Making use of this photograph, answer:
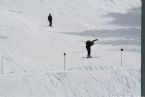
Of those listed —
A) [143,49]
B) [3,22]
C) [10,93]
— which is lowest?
[10,93]

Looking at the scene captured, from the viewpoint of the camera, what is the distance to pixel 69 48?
28344 millimetres

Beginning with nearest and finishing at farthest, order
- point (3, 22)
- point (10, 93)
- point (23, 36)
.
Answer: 1. point (10, 93)
2. point (23, 36)
3. point (3, 22)

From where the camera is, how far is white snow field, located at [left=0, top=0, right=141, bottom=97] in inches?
747

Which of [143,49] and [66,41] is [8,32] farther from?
[143,49]

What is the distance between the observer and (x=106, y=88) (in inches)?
760

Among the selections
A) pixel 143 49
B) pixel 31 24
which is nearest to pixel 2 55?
pixel 31 24

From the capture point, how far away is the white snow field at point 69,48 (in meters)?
19.0

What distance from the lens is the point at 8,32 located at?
99.0ft

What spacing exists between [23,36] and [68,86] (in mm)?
11582

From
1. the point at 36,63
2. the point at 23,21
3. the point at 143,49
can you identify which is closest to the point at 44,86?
the point at 36,63

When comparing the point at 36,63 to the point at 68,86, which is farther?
the point at 36,63

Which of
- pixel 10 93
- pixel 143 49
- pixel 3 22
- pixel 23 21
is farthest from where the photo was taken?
pixel 23 21

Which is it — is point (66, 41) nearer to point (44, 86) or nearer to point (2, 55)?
point (2, 55)

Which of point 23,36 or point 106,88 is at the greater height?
point 23,36
